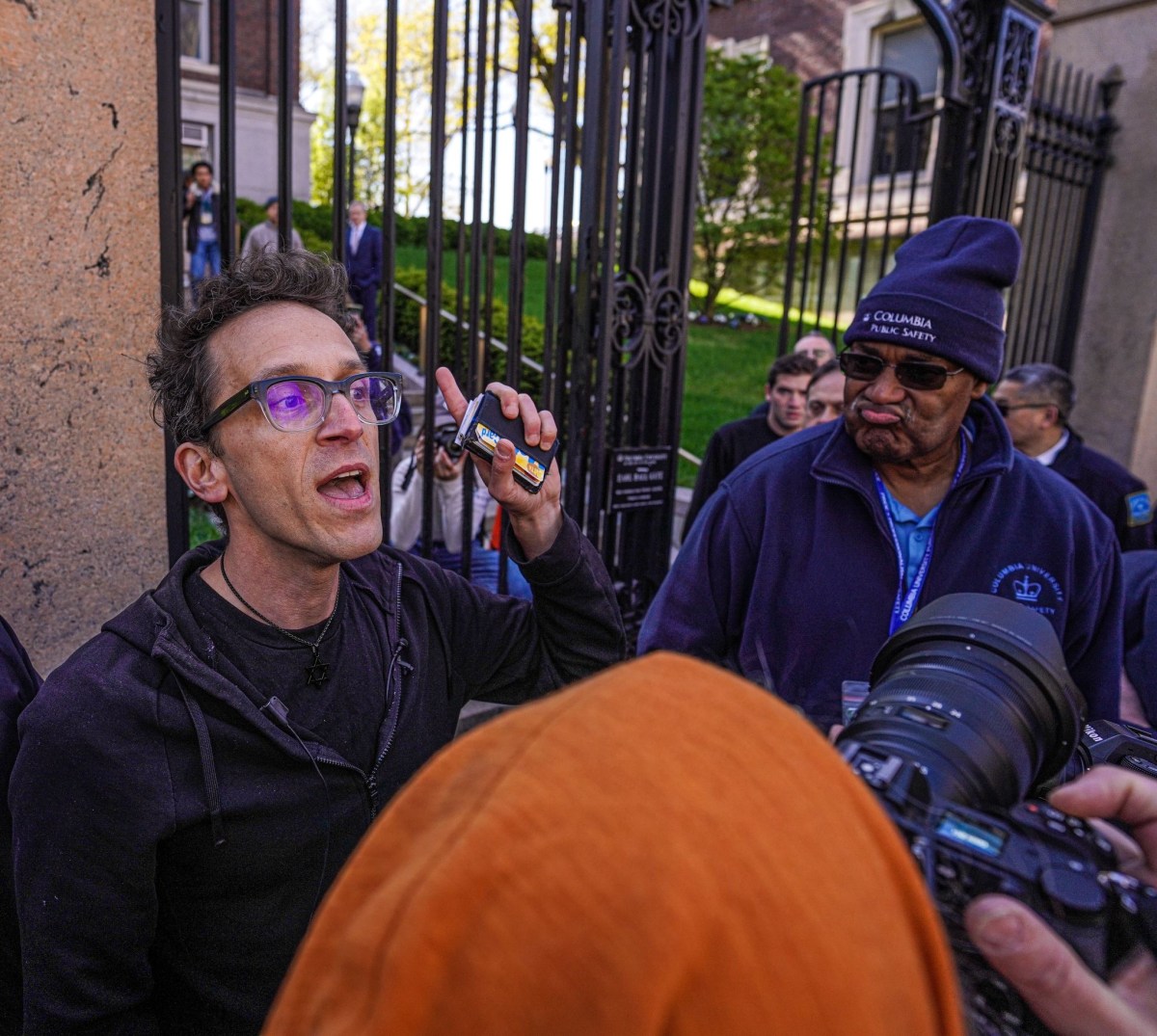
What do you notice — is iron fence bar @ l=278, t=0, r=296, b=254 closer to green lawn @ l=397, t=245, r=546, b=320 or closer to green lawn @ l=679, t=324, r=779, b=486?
green lawn @ l=679, t=324, r=779, b=486

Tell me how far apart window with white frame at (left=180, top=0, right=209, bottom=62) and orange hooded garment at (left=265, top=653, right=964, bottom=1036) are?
18.0 m

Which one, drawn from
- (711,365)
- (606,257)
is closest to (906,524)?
(606,257)

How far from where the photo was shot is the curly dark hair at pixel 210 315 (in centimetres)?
192

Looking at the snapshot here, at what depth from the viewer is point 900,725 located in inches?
37.8

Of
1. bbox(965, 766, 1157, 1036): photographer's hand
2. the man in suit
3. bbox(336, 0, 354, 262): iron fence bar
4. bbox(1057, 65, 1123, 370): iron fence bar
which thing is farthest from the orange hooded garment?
bbox(1057, 65, 1123, 370): iron fence bar

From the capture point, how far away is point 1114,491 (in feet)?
15.9

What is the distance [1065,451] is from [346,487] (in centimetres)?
443

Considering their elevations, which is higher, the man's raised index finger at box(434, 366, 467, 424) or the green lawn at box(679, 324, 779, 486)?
the man's raised index finger at box(434, 366, 467, 424)

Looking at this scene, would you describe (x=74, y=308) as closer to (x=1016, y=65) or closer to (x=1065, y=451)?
(x=1065, y=451)

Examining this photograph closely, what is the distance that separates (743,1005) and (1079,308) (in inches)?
313

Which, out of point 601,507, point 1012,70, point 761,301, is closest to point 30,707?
point 601,507

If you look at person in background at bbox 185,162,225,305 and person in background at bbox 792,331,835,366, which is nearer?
person in background at bbox 792,331,835,366

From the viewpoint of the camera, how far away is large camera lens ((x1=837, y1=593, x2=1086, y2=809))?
0.93 m

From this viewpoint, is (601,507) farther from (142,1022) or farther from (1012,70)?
(1012,70)
